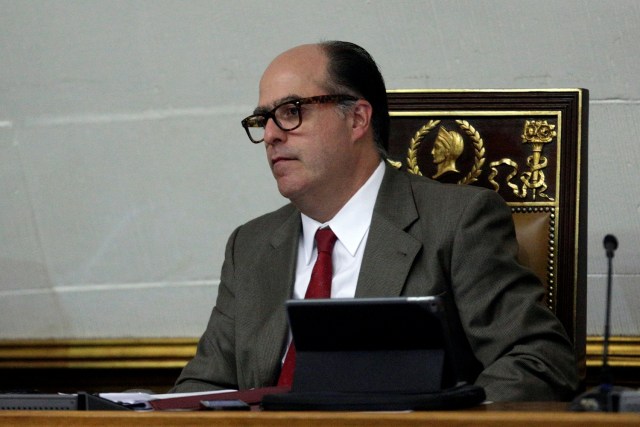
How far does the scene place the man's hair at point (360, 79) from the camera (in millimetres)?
2318

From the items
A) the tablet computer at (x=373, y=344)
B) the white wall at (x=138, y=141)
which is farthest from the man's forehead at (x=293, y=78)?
the tablet computer at (x=373, y=344)

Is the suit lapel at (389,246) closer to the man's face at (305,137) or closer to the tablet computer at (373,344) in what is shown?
the man's face at (305,137)

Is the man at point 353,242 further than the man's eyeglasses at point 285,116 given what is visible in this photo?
No

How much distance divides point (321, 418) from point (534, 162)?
4.14ft

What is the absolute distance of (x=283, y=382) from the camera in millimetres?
2107

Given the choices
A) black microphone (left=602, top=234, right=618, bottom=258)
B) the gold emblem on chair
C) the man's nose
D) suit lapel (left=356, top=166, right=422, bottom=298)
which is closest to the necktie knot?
suit lapel (left=356, top=166, right=422, bottom=298)

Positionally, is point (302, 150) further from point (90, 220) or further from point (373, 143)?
point (90, 220)

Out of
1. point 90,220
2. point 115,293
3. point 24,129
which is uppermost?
point 24,129

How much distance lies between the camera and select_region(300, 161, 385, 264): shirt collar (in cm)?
224

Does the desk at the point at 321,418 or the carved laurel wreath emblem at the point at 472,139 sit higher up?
the carved laurel wreath emblem at the point at 472,139

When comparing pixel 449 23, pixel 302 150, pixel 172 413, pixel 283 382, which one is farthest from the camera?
pixel 449 23

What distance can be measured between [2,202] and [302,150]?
1.28 meters

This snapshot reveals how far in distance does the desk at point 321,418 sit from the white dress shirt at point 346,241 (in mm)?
951

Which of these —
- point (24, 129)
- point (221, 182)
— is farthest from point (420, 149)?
point (24, 129)
